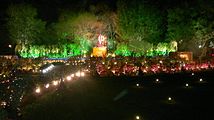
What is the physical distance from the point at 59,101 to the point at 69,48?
55.2 feet

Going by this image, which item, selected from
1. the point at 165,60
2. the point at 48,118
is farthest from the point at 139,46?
the point at 48,118

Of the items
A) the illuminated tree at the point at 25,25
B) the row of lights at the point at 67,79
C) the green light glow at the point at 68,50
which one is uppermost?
the illuminated tree at the point at 25,25

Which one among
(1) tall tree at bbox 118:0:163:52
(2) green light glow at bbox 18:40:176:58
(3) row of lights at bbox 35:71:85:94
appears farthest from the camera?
(1) tall tree at bbox 118:0:163:52

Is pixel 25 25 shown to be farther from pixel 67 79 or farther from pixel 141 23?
pixel 67 79

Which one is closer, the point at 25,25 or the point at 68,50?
the point at 68,50

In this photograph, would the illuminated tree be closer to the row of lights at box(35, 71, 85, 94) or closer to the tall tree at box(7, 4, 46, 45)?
the tall tree at box(7, 4, 46, 45)

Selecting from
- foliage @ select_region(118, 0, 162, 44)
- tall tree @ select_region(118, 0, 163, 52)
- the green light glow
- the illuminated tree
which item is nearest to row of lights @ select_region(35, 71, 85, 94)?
the green light glow

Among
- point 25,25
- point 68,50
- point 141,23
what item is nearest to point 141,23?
point 141,23

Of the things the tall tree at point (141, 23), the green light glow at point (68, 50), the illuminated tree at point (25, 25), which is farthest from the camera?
the illuminated tree at point (25, 25)

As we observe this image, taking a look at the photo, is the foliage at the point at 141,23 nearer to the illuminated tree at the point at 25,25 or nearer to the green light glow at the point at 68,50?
the green light glow at the point at 68,50

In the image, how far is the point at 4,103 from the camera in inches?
406

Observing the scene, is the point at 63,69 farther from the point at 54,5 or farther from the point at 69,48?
the point at 54,5

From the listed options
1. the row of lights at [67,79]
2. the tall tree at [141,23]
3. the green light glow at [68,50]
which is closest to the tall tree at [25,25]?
the green light glow at [68,50]

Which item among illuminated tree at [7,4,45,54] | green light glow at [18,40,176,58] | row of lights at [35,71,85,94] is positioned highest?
illuminated tree at [7,4,45,54]
